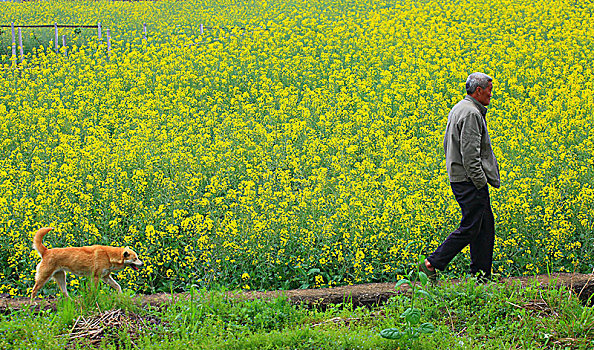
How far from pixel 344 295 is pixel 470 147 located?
5.42 feet

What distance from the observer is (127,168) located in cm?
806

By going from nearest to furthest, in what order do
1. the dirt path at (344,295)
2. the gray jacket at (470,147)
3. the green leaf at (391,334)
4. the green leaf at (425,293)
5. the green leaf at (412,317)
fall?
the green leaf at (391,334), the green leaf at (412,317), the green leaf at (425,293), the dirt path at (344,295), the gray jacket at (470,147)

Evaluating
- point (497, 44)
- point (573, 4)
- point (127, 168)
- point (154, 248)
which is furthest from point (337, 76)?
point (573, 4)

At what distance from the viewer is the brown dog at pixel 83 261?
4773mm

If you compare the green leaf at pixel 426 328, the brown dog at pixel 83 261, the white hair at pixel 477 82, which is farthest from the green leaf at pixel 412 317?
the white hair at pixel 477 82

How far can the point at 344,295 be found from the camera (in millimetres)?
5094

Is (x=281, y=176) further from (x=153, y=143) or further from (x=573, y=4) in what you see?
(x=573, y=4)

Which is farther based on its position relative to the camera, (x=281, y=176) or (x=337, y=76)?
(x=337, y=76)

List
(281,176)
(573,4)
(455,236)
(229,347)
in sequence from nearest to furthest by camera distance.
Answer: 1. (229,347)
2. (455,236)
3. (281,176)
4. (573,4)

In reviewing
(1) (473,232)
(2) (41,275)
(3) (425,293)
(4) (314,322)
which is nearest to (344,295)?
(4) (314,322)

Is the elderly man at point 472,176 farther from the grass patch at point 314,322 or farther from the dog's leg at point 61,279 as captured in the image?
the dog's leg at point 61,279

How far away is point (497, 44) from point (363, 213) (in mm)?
9153

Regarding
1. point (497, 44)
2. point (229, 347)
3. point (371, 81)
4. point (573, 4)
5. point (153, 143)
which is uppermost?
point (573, 4)

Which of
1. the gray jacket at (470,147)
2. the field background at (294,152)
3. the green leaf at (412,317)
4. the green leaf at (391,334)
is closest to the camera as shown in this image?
the green leaf at (391,334)
